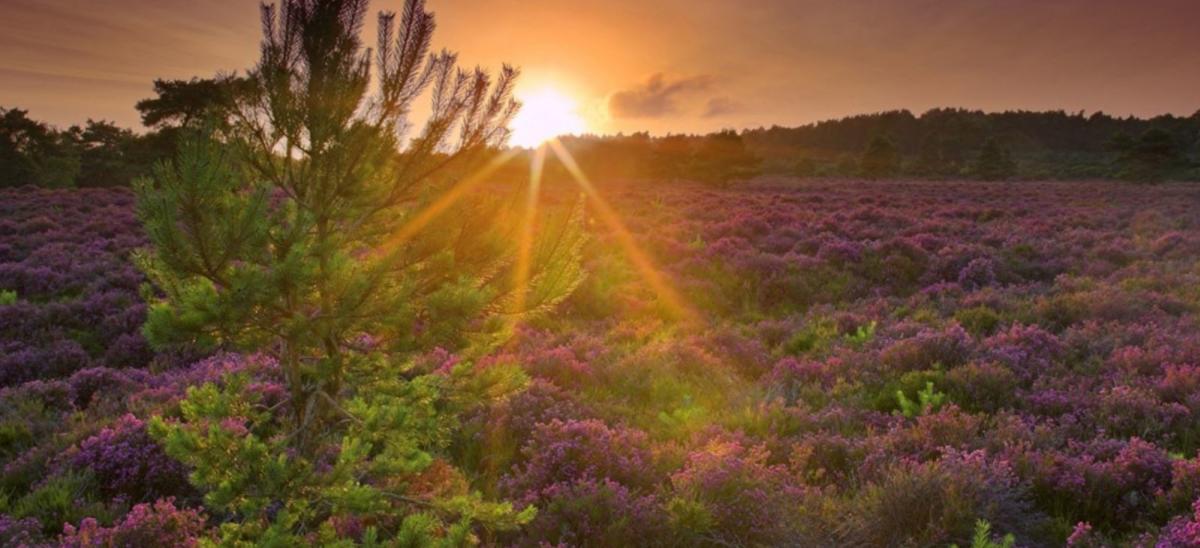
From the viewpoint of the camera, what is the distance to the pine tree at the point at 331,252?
2561mm

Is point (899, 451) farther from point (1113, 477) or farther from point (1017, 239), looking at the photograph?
point (1017, 239)

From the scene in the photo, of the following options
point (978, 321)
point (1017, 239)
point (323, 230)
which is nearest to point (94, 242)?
point (323, 230)

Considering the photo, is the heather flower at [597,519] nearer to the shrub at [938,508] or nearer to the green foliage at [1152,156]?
the shrub at [938,508]

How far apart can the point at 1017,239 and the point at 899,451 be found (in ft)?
47.0

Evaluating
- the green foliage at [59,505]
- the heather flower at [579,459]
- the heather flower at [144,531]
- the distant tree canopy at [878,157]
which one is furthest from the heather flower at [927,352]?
the distant tree canopy at [878,157]

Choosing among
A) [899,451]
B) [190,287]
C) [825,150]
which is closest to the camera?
[190,287]

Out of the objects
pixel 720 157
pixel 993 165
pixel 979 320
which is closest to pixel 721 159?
pixel 720 157

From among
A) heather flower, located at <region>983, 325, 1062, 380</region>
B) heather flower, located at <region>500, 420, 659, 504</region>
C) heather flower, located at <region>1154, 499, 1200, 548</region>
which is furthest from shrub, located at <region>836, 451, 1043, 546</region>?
heather flower, located at <region>983, 325, 1062, 380</region>

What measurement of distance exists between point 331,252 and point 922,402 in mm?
5915

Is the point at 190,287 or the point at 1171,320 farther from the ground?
the point at 190,287

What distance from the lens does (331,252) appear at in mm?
2996

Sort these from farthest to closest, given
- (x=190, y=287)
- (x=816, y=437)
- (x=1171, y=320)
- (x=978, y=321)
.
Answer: (x=978, y=321) → (x=1171, y=320) → (x=816, y=437) → (x=190, y=287)

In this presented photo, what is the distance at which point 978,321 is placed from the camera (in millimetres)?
9273

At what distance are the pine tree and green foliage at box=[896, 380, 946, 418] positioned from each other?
4451 mm
